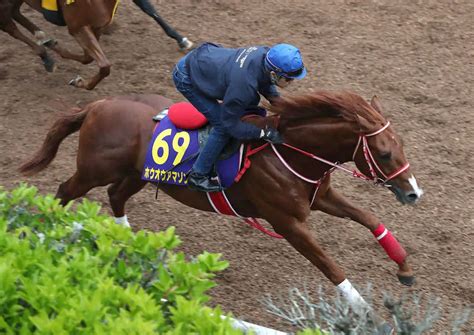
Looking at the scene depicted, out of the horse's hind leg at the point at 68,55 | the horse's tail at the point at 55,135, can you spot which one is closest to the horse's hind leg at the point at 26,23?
the horse's hind leg at the point at 68,55

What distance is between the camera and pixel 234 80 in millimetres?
4875

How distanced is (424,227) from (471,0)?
4.44m

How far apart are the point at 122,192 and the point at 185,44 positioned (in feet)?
9.73

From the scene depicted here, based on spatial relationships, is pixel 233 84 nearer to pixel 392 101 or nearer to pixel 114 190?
pixel 114 190

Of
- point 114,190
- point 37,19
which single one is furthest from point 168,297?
point 37,19

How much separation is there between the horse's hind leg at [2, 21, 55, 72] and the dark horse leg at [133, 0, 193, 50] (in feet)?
3.59

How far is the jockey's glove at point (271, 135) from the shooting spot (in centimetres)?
499

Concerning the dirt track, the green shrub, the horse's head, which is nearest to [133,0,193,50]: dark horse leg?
the dirt track

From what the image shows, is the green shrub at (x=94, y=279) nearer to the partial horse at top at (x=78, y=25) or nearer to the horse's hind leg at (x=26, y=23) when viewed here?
the partial horse at top at (x=78, y=25)

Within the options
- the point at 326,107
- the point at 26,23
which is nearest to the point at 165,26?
the point at 26,23

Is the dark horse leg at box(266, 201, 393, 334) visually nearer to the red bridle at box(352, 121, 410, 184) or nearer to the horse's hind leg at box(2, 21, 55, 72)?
the red bridle at box(352, 121, 410, 184)

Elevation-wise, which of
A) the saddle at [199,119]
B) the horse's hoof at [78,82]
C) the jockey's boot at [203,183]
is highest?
the saddle at [199,119]

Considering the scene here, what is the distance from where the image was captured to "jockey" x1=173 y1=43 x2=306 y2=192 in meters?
4.77

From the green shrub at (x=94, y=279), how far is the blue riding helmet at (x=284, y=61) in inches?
55.9
